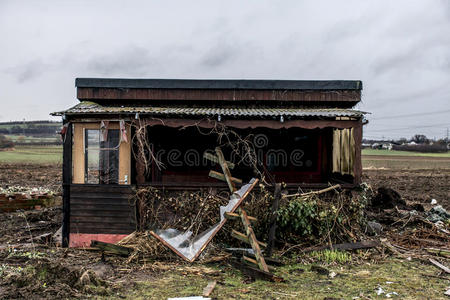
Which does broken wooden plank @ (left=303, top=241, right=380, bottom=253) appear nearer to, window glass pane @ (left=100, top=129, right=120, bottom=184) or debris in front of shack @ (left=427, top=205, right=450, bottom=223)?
debris in front of shack @ (left=427, top=205, right=450, bottom=223)

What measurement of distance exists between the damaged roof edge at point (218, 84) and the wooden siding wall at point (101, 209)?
11.4 ft

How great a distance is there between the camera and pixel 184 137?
1172 cm

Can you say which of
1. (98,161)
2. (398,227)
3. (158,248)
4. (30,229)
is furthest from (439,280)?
(30,229)

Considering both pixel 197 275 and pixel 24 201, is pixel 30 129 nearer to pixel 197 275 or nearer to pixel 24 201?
pixel 24 201

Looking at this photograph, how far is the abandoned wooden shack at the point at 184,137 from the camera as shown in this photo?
8609 mm

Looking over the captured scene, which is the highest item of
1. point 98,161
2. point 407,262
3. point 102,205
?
point 98,161

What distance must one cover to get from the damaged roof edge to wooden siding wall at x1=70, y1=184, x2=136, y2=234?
3462 mm

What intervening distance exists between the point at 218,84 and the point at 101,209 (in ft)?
16.8

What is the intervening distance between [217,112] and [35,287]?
5389 millimetres

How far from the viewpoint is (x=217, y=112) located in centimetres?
862

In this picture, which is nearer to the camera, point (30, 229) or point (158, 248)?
point (158, 248)

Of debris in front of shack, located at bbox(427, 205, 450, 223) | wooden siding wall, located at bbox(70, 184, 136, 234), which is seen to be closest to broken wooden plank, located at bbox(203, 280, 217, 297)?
wooden siding wall, located at bbox(70, 184, 136, 234)

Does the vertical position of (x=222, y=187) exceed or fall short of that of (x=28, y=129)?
it falls short

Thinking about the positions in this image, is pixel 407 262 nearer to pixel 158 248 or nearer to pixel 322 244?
pixel 322 244
